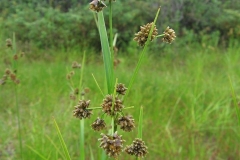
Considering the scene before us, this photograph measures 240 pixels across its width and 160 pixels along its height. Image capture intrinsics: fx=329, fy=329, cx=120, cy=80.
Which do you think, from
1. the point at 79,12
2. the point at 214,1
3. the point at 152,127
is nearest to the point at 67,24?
the point at 79,12

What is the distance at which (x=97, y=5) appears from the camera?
0.54 metres

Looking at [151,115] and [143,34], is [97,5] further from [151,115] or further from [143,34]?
[151,115]

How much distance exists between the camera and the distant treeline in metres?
4.86

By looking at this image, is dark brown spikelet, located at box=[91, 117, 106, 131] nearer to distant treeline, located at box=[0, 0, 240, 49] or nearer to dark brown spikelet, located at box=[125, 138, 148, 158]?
dark brown spikelet, located at box=[125, 138, 148, 158]

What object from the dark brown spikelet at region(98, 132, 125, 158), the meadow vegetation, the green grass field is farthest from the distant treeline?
the dark brown spikelet at region(98, 132, 125, 158)

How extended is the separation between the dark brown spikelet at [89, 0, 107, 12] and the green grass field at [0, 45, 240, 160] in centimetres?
107

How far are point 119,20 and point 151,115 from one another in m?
2.82

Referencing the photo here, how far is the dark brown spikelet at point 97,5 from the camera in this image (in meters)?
0.53

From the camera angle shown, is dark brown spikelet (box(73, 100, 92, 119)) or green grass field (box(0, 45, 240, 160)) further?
green grass field (box(0, 45, 240, 160))

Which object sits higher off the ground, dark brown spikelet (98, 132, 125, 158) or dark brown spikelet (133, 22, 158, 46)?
dark brown spikelet (133, 22, 158, 46)

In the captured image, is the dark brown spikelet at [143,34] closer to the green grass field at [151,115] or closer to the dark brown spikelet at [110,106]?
the dark brown spikelet at [110,106]

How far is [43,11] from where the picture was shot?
5.10m

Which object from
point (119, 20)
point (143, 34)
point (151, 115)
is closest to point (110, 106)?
point (143, 34)

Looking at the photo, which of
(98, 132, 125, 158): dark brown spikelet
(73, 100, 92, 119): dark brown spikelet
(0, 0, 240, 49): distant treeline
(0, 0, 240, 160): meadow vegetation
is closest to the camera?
(98, 132, 125, 158): dark brown spikelet
